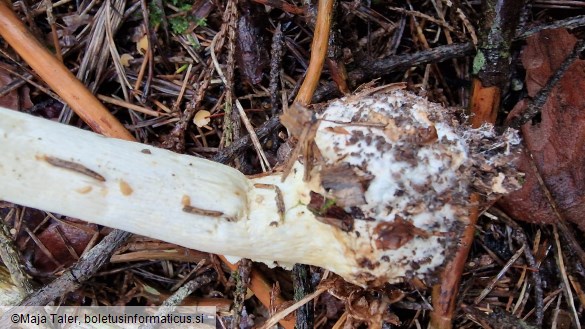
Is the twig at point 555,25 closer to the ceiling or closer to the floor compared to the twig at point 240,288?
closer to the ceiling

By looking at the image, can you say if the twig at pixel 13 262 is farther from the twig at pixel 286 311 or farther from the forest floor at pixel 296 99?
the twig at pixel 286 311

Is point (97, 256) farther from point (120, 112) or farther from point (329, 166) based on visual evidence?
point (329, 166)

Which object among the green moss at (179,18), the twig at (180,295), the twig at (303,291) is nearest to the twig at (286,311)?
the twig at (303,291)

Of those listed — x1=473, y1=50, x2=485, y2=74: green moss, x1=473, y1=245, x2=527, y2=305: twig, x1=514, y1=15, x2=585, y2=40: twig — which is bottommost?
x1=473, y1=245, x2=527, y2=305: twig

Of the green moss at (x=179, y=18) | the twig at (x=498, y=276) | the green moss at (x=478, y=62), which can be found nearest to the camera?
the green moss at (x=478, y=62)

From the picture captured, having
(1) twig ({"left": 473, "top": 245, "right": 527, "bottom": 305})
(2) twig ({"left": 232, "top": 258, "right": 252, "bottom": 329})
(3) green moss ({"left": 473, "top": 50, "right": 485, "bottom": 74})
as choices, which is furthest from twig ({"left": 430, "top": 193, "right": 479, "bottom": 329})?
(2) twig ({"left": 232, "top": 258, "right": 252, "bottom": 329})

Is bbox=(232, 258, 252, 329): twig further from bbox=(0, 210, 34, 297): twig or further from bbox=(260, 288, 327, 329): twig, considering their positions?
bbox=(0, 210, 34, 297): twig
